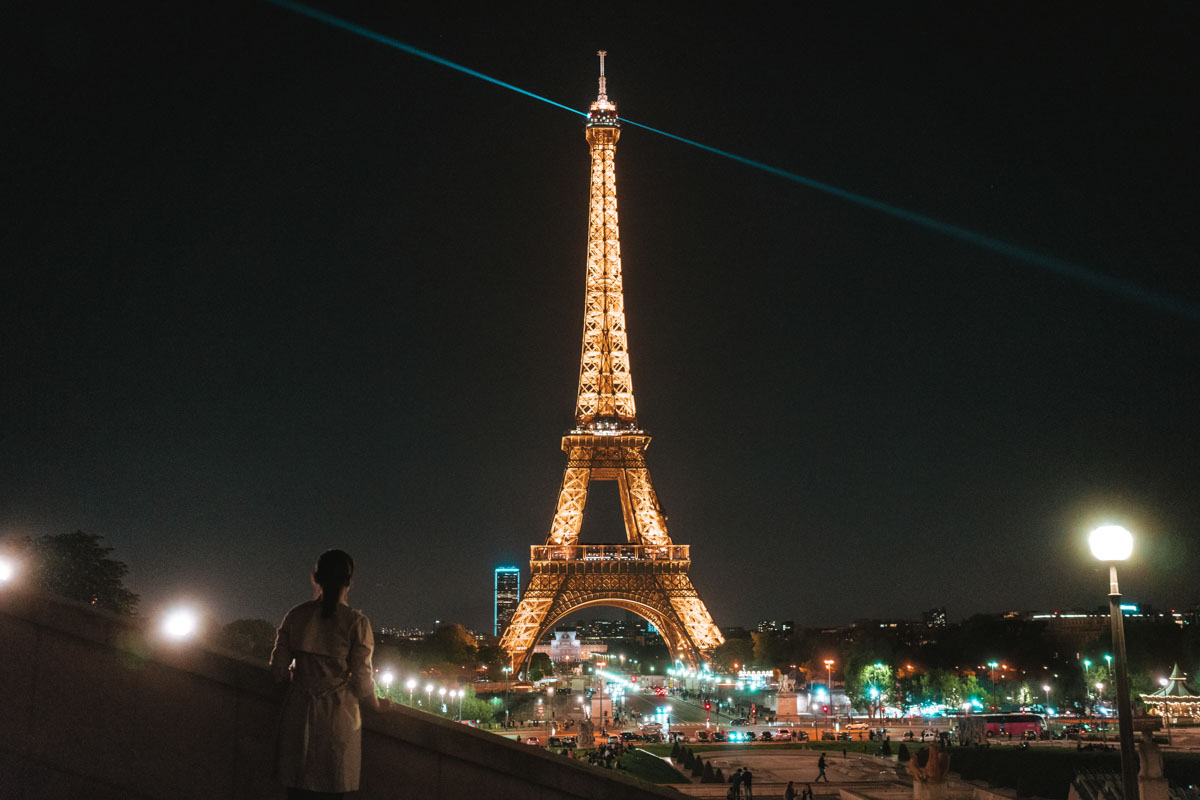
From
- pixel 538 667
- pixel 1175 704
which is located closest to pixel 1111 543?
pixel 1175 704

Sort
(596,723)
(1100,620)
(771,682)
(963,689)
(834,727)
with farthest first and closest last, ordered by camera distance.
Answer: (1100,620)
(771,682)
(963,689)
(596,723)
(834,727)

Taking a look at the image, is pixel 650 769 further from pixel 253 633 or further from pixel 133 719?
pixel 253 633

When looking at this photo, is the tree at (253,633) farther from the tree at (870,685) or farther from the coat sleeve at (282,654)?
the coat sleeve at (282,654)

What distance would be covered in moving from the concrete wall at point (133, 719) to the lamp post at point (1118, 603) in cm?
687

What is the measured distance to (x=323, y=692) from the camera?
691 centimetres

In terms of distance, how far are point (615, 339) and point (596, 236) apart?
8522 millimetres

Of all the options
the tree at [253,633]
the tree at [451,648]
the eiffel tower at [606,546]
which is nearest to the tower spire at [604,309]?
the eiffel tower at [606,546]

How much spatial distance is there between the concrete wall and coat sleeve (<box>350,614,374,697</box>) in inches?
61.9

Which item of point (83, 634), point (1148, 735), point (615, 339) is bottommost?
point (1148, 735)

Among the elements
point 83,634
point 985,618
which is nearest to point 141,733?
point 83,634

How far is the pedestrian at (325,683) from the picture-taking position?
22.3ft

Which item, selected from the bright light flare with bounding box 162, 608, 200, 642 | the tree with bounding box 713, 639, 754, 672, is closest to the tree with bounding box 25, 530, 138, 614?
the bright light flare with bounding box 162, 608, 200, 642

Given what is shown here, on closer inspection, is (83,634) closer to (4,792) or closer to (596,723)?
(4,792)

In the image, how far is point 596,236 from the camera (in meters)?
84.6
